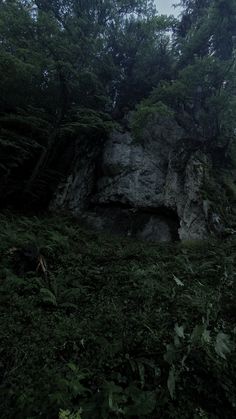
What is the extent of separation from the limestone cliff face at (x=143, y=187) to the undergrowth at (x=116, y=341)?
4.79 metres

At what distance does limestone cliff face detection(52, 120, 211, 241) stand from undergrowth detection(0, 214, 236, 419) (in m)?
4.79

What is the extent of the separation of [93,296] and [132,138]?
35.7 ft

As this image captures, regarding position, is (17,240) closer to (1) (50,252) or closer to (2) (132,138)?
(1) (50,252)

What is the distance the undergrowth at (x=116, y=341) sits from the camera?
11.5 feet

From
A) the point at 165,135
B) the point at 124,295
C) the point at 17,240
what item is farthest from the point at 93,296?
the point at 165,135

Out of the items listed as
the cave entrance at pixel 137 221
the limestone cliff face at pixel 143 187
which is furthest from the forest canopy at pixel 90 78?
the cave entrance at pixel 137 221

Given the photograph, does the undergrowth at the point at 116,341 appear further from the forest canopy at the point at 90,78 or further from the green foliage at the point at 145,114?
the green foliage at the point at 145,114

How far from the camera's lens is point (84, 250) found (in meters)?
8.94

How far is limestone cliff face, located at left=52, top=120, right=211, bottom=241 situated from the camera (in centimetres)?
1262

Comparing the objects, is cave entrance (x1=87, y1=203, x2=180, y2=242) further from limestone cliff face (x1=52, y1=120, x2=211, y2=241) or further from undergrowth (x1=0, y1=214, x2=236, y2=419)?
undergrowth (x1=0, y1=214, x2=236, y2=419)

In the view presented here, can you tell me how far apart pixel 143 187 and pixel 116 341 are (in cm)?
978

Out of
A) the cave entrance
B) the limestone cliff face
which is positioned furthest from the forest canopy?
the cave entrance

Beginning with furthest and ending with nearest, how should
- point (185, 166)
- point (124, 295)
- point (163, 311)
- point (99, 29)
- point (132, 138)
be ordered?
point (99, 29)
point (132, 138)
point (185, 166)
point (124, 295)
point (163, 311)

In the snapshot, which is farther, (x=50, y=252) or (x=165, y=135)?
(x=165, y=135)
